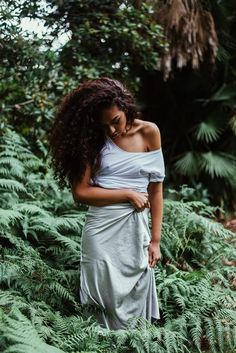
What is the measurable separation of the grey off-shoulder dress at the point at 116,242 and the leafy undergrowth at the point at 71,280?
0.48 feet

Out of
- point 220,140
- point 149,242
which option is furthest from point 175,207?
point 220,140

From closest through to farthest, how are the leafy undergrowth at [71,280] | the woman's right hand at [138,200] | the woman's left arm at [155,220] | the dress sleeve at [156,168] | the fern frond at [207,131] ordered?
the leafy undergrowth at [71,280]
the woman's right hand at [138,200]
the dress sleeve at [156,168]
the woman's left arm at [155,220]
the fern frond at [207,131]

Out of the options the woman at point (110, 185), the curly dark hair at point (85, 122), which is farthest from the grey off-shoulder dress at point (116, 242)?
the curly dark hair at point (85, 122)

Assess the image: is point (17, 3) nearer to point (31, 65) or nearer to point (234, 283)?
point (31, 65)

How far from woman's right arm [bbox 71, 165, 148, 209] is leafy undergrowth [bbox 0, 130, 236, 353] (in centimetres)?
76

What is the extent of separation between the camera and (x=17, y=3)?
218 inches

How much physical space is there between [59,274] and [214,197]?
5222mm

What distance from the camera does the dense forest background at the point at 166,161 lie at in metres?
3.43

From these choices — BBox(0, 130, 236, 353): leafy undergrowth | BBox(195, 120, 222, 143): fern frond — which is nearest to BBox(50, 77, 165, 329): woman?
BBox(0, 130, 236, 353): leafy undergrowth

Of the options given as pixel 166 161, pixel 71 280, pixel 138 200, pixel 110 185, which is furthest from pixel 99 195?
pixel 166 161

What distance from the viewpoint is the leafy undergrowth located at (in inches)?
125

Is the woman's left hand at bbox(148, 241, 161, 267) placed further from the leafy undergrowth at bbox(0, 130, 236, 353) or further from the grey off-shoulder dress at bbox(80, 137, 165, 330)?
the leafy undergrowth at bbox(0, 130, 236, 353)

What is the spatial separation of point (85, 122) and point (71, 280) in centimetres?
137

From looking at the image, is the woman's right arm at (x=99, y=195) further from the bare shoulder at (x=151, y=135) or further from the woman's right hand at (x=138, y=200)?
the bare shoulder at (x=151, y=135)
